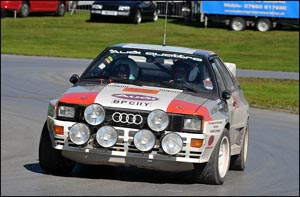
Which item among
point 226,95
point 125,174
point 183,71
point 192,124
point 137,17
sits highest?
point 183,71

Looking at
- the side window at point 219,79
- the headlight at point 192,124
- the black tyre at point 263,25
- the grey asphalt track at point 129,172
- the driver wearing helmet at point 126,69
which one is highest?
the driver wearing helmet at point 126,69

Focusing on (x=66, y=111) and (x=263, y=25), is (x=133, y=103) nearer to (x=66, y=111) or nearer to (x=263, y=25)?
(x=66, y=111)

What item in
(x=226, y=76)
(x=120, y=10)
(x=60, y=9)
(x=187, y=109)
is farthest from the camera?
(x=60, y=9)

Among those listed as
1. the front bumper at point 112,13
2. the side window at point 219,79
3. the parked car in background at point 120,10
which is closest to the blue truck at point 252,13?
the parked car in background at point 120,10

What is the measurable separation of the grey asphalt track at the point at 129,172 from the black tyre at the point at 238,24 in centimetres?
2477

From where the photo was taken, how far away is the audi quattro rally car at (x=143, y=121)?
8859 millimetres

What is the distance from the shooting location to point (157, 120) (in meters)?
8.84

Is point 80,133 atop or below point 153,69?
below

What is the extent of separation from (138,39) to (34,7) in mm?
6842

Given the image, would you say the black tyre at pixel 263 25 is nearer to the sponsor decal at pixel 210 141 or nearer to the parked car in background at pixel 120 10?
the parked car in background at pixel 120 10

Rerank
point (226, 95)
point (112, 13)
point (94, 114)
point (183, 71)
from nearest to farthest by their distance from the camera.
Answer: point (94, 114)
point (226, 95)
point (183, 71)
point (112, 13)

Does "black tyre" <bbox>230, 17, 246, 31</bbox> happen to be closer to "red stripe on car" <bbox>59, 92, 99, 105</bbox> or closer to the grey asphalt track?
the grey asphalt track

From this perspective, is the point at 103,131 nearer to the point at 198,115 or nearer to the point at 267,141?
the point at 198,115

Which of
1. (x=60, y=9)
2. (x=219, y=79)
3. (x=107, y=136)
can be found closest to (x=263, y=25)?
(x=60, y=9)
